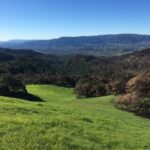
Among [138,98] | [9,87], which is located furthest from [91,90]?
[138,98]

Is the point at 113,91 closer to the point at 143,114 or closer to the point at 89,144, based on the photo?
the point at 143,114

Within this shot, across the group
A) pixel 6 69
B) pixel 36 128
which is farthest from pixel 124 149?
pixel 6 69

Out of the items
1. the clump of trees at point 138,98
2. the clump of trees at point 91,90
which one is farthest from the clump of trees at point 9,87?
the clump of trees at point 138,98

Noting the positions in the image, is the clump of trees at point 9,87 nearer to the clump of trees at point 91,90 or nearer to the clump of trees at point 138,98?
the clump of trees at point 91,90

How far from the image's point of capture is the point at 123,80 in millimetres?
85375

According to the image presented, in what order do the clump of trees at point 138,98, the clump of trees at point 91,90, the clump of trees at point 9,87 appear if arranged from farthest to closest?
the clump of trees at point 91,90, the clump of trees at point 9,87, the clump of trees at point 138,98

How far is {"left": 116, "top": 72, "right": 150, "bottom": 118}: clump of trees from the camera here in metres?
53.0

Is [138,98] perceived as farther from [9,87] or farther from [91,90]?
[91,90]

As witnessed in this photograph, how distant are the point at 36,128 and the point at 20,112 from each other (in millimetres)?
3605

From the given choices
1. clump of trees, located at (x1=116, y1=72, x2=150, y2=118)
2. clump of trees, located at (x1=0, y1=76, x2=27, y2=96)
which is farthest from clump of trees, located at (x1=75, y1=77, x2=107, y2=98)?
clump of trees, located at (x1=116, y1=72, x2=150, y2=118)

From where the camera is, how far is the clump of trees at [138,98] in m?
53.0

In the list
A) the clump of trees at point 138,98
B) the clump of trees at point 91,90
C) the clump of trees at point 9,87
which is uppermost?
the clump of trees at point 138,98

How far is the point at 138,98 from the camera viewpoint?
59.1 metres

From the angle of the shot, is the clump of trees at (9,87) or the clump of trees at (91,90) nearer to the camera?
the clump of trees at (9,87)
